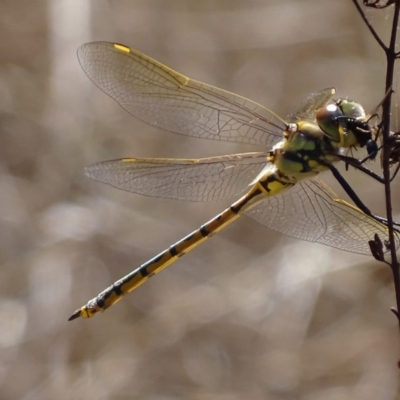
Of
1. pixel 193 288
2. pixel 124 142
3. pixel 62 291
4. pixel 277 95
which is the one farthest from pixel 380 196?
pixel 62 291

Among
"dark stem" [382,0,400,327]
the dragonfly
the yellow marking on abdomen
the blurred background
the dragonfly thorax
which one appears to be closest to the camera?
"dark stem" [382,0,400,327]

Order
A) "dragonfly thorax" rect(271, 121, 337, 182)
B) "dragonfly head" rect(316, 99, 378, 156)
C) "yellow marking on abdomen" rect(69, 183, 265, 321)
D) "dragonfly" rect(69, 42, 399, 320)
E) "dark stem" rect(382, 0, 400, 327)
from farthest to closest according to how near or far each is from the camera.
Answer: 1. "yellow marking on abdomen" rect(69, 183, 265, 321)
2. "dragonfly" rect(69, 42, 399, 320)
3. "dragonfly thorax" rect(271, 121, 337, 182)
4. "dragonfly head" rect(316, 99, 378, 156)
5. "dark stem" rect(382, 0, 400, 327)

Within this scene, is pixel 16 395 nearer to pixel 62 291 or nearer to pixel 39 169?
pixel 62 291

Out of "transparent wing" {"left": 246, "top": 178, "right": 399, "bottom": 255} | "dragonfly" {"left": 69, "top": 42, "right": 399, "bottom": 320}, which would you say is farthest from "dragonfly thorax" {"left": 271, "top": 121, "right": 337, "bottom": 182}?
"transparent wing" {"left": 246, "top": 178, "right": 399, "bottom": 255}

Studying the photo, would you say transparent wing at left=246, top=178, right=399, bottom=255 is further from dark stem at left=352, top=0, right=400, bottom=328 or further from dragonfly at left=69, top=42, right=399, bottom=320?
dark stem at left=352, top=0, right=400, bottom=328

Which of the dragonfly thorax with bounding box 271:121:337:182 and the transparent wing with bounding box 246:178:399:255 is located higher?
the dragonfly thorax with bounding box 271:121:337:182

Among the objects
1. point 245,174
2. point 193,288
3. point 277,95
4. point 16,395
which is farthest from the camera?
point 277,95
